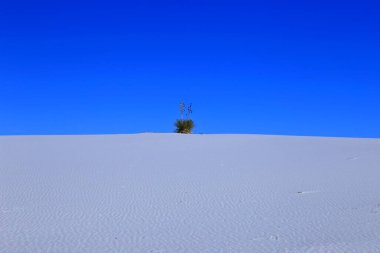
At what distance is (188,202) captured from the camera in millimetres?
6324

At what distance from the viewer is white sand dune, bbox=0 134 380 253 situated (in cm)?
430

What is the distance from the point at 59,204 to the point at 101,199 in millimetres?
636

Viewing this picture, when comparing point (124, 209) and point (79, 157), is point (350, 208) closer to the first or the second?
point (124, 209)

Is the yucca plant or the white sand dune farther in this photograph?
the yucca plant

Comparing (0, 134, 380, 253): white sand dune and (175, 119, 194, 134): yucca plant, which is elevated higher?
(175, 119, 194, 134): yucca plant

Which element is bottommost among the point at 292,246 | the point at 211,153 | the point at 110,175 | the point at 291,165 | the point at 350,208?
the point at 292,246

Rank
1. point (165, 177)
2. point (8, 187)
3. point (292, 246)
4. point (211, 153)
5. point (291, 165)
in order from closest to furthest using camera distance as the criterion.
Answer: point (292, 246) → point (8, 187) → point (165, 177) → point (291, 165) → point (211, 153)

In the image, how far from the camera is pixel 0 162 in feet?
35.2

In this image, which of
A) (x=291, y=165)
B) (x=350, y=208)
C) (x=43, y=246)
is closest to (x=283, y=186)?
(x=350, y=208)

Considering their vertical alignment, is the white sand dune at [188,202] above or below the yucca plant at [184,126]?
below

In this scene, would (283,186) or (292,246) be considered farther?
(283,186)

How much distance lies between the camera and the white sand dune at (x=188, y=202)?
430 centimetres

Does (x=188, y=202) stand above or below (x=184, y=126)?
below

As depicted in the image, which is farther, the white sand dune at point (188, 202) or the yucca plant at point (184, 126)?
the yucca plant at point (184, 126)
